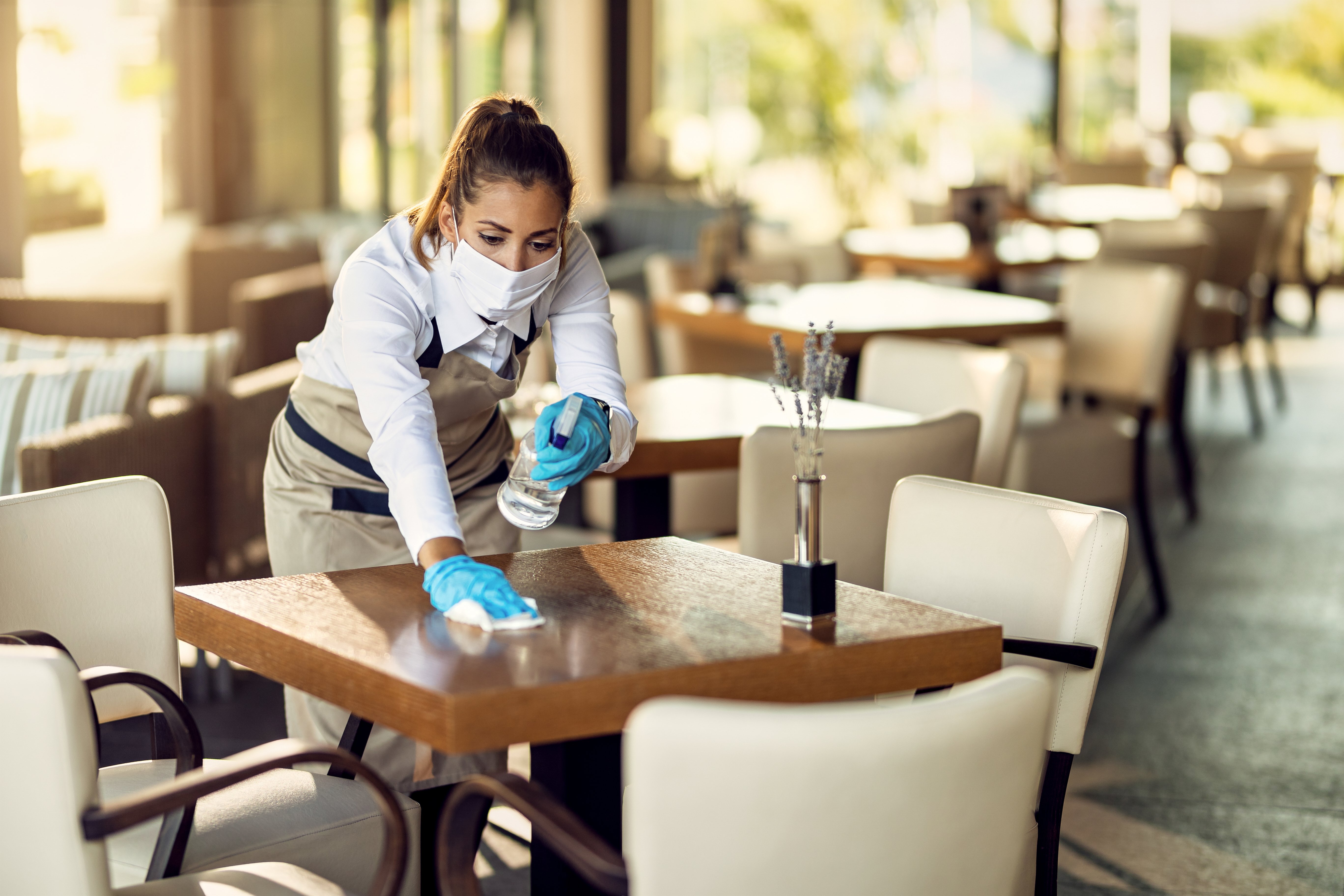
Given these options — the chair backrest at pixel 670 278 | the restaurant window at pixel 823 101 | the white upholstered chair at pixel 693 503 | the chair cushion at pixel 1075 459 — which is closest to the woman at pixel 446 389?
the white upholstered chair at pixel 693 503

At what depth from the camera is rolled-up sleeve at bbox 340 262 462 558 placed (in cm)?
A: 198

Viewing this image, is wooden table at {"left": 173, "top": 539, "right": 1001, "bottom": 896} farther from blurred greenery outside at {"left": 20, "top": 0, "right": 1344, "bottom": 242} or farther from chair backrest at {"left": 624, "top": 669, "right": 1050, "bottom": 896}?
blurred greenery outside at {"left": 20, "top": 0, "right": 1344, "bottom": 242}

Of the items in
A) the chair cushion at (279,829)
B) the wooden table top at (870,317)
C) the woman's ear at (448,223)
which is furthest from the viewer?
the wooden table top at (870,317)

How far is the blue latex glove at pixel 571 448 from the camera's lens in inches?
81.4

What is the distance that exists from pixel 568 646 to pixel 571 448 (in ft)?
1.44

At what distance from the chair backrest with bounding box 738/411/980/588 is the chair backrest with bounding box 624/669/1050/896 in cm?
135

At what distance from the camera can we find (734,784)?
4.30ft

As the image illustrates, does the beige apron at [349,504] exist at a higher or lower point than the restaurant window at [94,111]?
lower

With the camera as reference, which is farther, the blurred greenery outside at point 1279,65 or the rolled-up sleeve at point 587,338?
the blurred greenery outside at point 1279,65

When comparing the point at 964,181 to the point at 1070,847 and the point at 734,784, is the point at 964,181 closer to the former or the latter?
the point at 1070,847

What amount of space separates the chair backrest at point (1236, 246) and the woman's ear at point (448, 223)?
6.15m

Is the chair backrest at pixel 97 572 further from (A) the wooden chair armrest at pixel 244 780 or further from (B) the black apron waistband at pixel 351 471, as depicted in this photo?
(A) the wooden chair armrest at pixel 244 780

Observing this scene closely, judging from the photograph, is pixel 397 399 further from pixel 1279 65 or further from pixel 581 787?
pixel 1279 65

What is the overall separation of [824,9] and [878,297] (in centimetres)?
607
